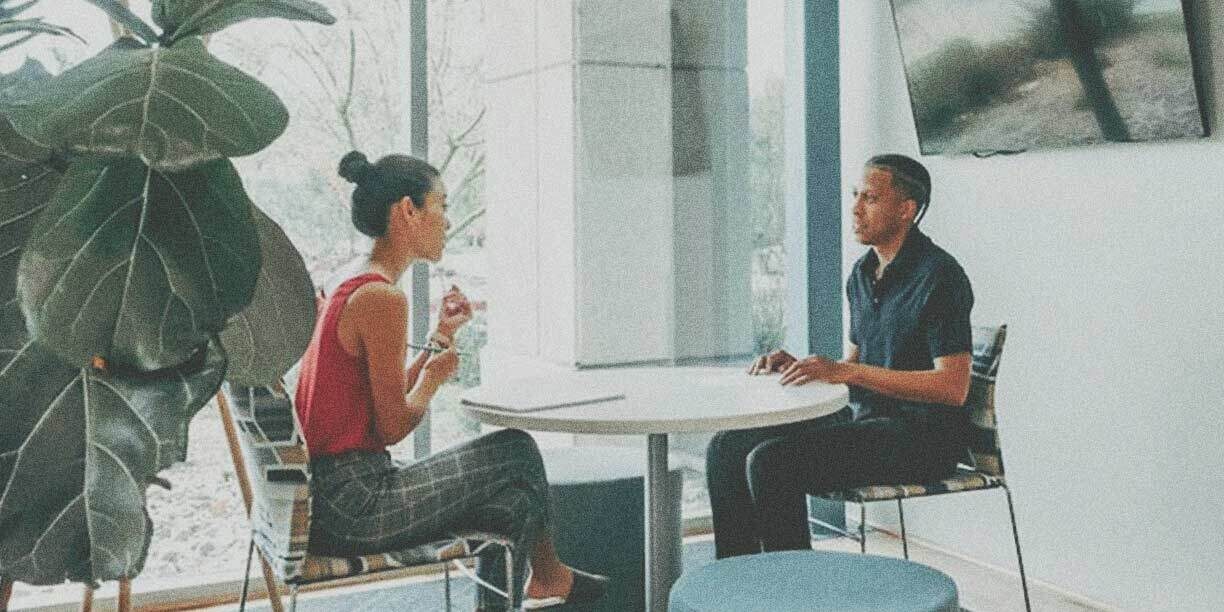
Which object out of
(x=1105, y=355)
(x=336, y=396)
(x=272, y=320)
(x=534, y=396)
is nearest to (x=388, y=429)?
(x=336, y=396)

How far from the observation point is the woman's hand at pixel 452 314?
9.25 ft

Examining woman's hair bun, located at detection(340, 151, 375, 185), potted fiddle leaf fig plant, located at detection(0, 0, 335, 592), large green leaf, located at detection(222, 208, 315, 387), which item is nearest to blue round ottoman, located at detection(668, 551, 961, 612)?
woman's hair bun, located at detection(340, 151, 375, 185)

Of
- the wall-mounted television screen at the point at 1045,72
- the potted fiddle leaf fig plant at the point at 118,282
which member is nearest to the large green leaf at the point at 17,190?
the potted fiddle leaf fig plant at the point at 118,282

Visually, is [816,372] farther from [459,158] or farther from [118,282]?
[118,282]

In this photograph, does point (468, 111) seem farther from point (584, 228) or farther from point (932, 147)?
point (932, 147)

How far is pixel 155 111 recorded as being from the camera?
0.68m

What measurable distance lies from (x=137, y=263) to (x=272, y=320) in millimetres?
136

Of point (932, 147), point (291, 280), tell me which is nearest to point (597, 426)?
point (291, 280)

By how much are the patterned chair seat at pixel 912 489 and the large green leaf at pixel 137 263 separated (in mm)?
2421

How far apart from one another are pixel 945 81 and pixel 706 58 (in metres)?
0.87

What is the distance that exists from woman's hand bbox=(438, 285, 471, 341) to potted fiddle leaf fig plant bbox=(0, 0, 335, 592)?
203 centimetres

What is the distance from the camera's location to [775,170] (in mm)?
4496

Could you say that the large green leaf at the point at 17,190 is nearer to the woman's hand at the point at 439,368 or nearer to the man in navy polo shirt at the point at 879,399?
the woman's hand at the point at 439,368

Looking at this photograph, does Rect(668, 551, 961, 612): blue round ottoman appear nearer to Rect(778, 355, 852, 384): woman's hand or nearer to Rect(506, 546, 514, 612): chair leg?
Rect(506, 546, 514, 612): chair leg
